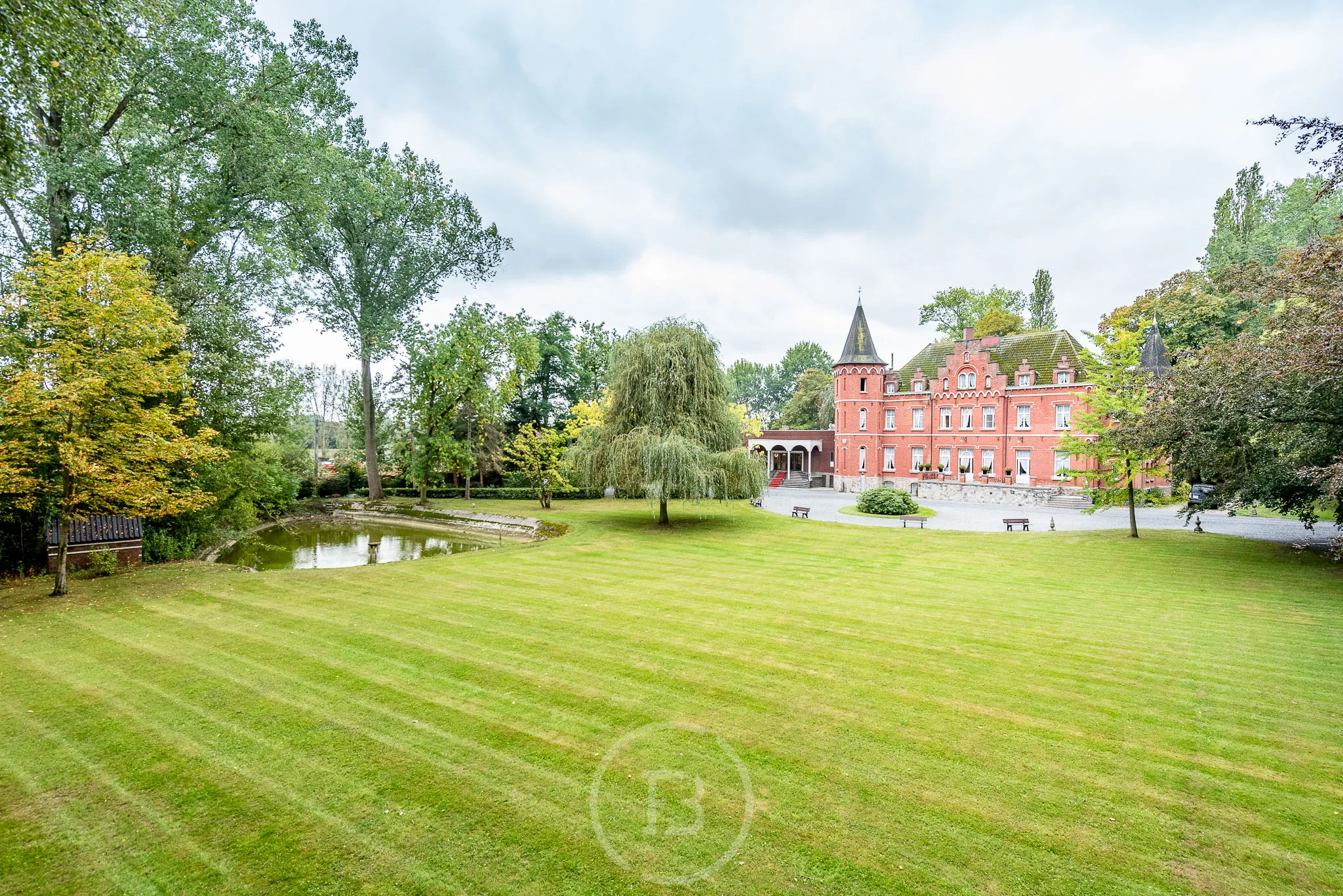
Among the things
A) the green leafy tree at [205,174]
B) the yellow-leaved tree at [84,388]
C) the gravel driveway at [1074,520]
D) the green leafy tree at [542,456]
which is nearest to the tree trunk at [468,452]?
the green leafy tree at [542,456]

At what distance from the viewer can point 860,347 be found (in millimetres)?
37562

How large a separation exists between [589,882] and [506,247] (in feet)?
114

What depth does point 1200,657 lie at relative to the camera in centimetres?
750

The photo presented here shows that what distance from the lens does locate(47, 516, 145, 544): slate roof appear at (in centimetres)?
1166

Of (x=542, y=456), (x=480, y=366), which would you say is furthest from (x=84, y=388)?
(x=480, y=366)

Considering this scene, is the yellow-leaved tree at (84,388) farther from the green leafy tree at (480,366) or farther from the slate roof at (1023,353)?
the slate roof at (1023,353)

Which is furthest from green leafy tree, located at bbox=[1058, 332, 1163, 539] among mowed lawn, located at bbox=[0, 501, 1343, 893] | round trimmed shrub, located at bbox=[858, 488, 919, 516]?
mowed lawn, located at bbox=[0, 501, 1343, 893]

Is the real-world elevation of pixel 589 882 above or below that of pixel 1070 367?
below

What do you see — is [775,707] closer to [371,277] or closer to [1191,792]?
[1191,792]

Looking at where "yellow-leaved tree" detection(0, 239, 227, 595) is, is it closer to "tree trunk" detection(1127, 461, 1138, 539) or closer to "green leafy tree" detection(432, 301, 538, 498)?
"green leafy tree" detection(432, 301, 538, 498)

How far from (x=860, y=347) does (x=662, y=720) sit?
35.8 metres

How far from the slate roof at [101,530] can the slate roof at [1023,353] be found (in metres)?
37.9

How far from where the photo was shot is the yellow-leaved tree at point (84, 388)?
934 centimetres

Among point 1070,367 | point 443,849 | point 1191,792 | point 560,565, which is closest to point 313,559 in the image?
point 560,565
